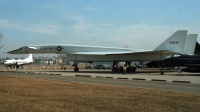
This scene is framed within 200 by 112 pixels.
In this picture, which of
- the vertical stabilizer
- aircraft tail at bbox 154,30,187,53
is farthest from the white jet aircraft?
the vertical stabilizer

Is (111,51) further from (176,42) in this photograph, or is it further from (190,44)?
(190,44)

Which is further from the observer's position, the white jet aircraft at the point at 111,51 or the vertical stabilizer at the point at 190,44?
the vertical stabilizer at the point at 190,44

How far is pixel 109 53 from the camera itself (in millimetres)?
37781

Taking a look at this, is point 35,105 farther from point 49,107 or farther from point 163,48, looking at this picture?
point 163,48

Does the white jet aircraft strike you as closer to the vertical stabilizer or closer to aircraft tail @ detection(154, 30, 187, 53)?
aircraft tail @ detection(154, 30, 187, 53)

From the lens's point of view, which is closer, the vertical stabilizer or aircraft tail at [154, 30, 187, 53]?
aircraft tail at [154, 30, 187, 53]

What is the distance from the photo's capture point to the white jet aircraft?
35250 millimetres

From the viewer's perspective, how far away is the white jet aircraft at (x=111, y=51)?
35.2 metres

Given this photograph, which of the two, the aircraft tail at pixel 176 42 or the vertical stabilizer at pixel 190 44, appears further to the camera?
the vertical stabilizer at pixel 190 44

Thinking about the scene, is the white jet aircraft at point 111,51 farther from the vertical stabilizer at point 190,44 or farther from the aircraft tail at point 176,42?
the vertical stabilizer at point 190,44

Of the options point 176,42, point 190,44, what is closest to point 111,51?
point 176,42

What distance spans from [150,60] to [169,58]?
4.35 meters

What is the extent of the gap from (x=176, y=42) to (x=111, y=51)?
10344 mm

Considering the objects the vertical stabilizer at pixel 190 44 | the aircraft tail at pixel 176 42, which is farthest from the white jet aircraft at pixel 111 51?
the vertical stabilizer at pixel 190 44
